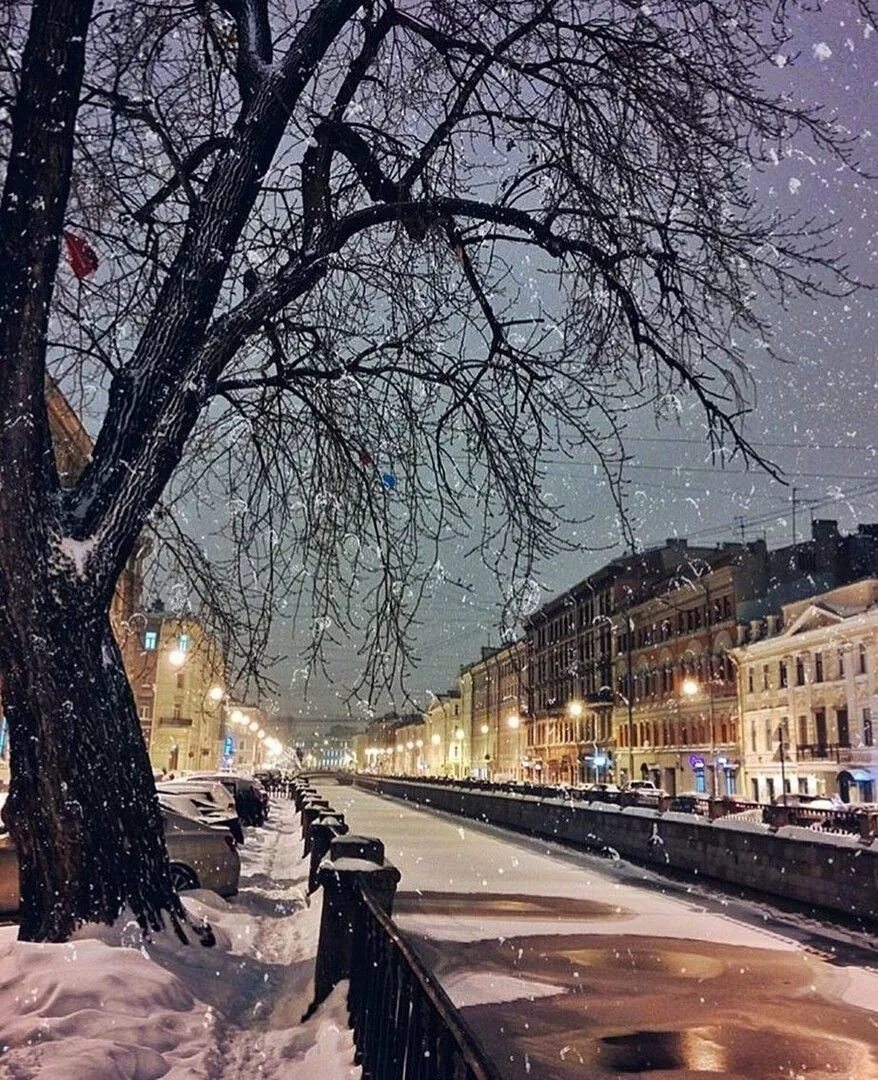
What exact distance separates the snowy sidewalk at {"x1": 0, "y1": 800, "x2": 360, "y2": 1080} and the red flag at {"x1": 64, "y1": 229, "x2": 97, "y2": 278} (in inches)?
220

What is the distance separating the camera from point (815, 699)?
175 feet

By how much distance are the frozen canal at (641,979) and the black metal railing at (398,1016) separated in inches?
75.5

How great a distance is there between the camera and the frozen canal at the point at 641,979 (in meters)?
7.41

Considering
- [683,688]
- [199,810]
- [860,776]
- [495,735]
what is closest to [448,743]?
[495,735]

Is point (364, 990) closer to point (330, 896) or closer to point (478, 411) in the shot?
point (330, 896)

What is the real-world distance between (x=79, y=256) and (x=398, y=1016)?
7.15 metres

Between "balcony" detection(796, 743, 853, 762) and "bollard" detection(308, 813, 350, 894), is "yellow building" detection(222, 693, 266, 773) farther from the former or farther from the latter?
"balcony" detection(796, 743, 853, 762)

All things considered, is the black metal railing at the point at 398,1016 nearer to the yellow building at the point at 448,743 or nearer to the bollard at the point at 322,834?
the bollard at the point at 322,834

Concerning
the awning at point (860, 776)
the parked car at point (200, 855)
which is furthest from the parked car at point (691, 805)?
the parked car at point (200, 855)

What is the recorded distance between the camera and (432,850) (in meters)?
25.3

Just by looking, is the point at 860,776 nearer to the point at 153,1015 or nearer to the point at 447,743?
the point at 153,1015

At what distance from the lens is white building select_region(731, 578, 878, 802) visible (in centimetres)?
4853

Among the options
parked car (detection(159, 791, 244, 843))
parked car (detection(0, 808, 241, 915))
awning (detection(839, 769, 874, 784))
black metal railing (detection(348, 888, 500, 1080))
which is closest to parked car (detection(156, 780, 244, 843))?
parked car (detection(159, 791, 244, 843))

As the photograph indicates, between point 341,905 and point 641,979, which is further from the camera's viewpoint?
point 641,979
